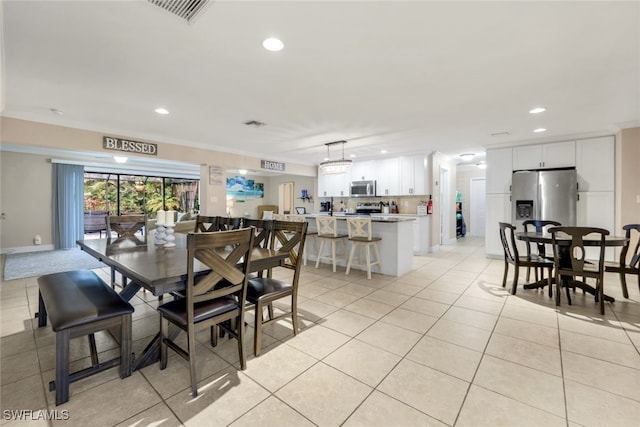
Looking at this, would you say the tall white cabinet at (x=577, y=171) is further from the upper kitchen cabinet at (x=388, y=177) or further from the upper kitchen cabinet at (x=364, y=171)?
the upper kitchen cabinet at (x=364, y=171)

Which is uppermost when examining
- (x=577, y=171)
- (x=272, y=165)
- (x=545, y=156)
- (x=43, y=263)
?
(x=272, y=165)

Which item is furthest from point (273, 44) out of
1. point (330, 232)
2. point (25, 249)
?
point (25, 249)

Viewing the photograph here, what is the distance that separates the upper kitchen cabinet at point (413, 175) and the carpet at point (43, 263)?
22.4 ft

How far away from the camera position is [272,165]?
7281 mm

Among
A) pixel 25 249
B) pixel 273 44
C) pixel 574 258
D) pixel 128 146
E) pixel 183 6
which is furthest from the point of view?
pixel 25 249

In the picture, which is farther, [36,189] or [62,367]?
[36,189]

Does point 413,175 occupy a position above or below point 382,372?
above

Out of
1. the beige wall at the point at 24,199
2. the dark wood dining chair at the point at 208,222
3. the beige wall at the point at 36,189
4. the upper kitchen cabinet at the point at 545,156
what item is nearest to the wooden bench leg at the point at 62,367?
the dark wood dining chair at the point at 208,222

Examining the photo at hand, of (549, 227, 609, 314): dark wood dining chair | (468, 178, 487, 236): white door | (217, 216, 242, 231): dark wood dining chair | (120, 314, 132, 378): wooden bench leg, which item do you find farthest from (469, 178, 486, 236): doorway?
(120, 314, 132, 378): wooden bench leg

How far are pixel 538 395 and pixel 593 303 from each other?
8.00 feet

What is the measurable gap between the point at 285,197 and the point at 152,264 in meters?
9.30

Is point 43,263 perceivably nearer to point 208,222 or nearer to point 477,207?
point 208,222

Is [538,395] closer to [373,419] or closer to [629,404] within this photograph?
[629,404]

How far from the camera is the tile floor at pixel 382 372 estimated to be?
1546 mm
